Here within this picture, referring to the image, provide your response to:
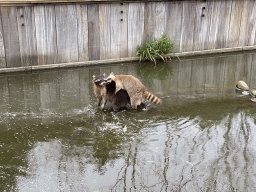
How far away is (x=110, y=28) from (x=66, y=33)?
3.59 feet

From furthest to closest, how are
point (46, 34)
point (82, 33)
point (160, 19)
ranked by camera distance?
point (160, 19) < point (82, 33) < point (46, 34)

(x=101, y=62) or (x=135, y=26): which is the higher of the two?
(x=135, y=26)

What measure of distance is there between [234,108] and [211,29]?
3861 millimetres

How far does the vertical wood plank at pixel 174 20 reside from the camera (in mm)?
7766

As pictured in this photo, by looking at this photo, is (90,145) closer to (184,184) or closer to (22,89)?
(184,184)

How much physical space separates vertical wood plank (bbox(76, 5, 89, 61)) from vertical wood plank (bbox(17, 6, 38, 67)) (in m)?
1.04

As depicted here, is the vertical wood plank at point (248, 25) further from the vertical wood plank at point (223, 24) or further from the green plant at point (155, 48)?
the green plant at point (155, 48)

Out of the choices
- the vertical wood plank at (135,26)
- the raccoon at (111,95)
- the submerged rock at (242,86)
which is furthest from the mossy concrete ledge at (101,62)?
the raccoon at (111,95)

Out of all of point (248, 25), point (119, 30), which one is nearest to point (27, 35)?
point (119, 30)

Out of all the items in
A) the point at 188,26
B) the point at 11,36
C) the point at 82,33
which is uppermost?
the point at 188,26

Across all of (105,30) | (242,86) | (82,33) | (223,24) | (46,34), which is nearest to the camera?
(242,86)

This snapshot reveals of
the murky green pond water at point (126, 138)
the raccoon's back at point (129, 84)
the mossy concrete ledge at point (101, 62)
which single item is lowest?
the murky green pond water at point (126, 138)

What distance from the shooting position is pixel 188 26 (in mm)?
8062

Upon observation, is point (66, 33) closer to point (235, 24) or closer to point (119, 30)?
point (119, 30)
